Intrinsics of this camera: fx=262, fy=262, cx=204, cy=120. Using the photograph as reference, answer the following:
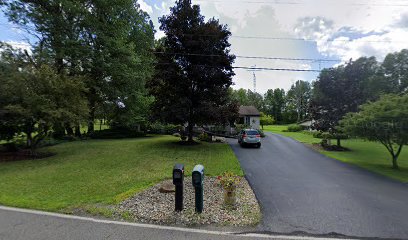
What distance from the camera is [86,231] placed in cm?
479

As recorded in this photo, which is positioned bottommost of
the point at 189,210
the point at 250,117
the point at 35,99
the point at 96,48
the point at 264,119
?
the point at 189,210

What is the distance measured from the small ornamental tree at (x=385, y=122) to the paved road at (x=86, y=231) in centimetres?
1031

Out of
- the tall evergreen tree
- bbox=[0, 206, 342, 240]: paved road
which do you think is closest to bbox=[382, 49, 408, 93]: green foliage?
the tall evergreen tree

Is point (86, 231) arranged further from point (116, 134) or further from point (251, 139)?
point (116, 134)

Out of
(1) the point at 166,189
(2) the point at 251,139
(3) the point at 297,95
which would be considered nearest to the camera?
(1) the point at 166,189

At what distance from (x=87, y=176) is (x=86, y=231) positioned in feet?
16.3

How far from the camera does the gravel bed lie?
17.7 feet

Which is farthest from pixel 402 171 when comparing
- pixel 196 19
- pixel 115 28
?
pixel 115 28

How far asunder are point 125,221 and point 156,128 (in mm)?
26217

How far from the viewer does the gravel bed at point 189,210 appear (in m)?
5.39

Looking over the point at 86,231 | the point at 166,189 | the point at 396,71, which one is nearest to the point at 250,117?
the point at 396,71

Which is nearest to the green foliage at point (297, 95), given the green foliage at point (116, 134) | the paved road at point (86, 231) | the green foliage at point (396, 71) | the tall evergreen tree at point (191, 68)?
the green foliage at point (396, 71)

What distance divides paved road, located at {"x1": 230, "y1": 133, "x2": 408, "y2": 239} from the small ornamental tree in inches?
83.3

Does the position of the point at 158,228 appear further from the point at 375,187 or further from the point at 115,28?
the point at 115,28
